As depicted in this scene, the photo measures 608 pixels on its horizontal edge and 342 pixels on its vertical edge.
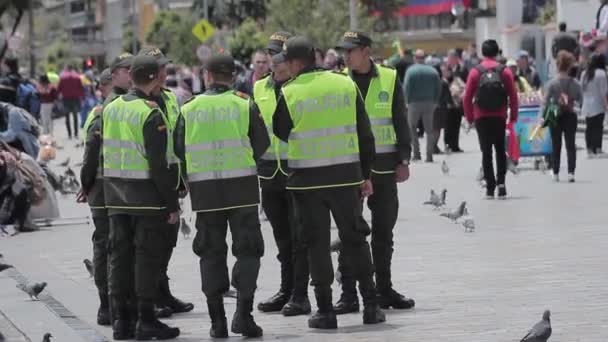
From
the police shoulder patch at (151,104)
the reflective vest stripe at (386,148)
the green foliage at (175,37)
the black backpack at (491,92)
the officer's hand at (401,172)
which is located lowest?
the green foliage at (175,37)

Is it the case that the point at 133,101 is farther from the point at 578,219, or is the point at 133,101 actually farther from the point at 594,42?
the point at 594,42

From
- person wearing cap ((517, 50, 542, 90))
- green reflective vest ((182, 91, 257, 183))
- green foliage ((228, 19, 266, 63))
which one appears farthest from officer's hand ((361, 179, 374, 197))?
green foliage ((228, 19, 266, 63))

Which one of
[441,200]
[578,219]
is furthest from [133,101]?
[441,200]

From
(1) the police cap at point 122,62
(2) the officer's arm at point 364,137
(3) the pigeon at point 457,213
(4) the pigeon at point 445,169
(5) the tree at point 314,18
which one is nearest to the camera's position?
(2) the officer's arm at point 364,137

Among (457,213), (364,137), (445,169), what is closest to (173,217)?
(364,137)

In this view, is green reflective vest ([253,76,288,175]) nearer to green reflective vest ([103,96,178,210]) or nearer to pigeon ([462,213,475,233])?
green reflective vest ([103,96,178,210])

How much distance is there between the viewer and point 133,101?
11.0m

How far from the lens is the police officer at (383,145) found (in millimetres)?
11992

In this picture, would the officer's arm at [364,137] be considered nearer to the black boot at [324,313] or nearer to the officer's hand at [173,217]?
the black boot at [324,313]

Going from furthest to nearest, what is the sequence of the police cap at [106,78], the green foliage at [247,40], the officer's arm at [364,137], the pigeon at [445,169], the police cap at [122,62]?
the green foliage at [247,40] < the pigeon at [445,169] < the police cap at [106,78] < the police cap at [122,62] < the officer's arm at [364,137]

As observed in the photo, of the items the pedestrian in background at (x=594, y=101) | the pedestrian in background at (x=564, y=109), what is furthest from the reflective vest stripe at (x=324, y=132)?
the pedestrian in background at (x=594, y=101)

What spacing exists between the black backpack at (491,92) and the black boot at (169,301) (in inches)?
336

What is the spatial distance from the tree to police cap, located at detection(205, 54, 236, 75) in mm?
62115

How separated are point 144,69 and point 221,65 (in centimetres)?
51
